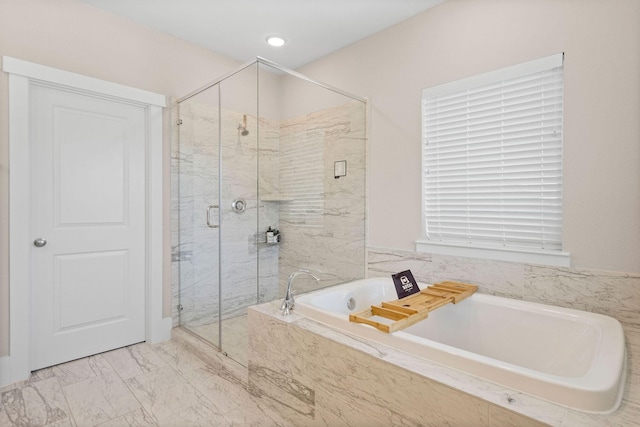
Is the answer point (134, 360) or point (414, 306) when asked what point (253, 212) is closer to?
point (414, 306)

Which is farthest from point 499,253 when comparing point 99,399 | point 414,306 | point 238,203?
point 99,399

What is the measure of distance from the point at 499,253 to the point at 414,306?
77 cm

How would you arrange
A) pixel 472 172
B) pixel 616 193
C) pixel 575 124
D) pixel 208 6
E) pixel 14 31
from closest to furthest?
pixel 616 193 → pixel 575 124 → pixel 14 31 → pixel 472 172 → pixel 208 6

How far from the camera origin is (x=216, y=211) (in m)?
2.57

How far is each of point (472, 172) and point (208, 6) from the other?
7.27 ft

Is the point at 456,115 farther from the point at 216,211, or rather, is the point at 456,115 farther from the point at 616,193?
the point at 216,211

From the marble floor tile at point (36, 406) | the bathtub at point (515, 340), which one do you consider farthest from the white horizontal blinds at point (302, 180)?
the marble floor tile at point (36, 406)

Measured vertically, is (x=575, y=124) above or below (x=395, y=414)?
above

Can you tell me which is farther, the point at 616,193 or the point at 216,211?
the point at 216,211

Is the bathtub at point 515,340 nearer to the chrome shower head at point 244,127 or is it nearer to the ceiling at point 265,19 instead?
the chrome shower head at point 244,127

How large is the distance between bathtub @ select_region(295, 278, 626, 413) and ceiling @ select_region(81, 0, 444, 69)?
2017 mm

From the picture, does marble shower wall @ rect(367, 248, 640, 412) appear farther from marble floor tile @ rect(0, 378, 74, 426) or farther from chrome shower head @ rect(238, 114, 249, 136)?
marble floor tile @ rect(0, 378, 74, 426)

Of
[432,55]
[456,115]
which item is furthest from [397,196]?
[432,55]

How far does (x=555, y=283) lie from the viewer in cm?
193
